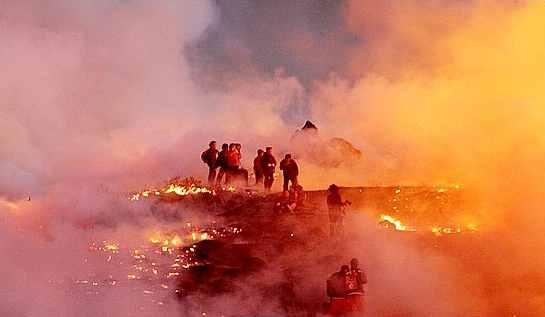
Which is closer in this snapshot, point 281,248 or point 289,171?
point 281,248

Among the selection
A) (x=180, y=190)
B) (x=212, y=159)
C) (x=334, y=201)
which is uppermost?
(x=212, y=159)

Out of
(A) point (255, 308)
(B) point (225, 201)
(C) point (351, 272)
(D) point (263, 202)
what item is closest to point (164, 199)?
(B) point (225, 201)

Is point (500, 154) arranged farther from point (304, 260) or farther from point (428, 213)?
point (304, 260)

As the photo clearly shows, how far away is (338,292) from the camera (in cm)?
1117

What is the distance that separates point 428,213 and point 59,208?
877 centimetres

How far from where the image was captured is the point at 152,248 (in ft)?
47.0

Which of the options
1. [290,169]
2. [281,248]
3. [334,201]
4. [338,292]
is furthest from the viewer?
[290,169]

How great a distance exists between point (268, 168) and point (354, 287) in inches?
307

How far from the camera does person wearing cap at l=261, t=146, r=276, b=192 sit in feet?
60.8

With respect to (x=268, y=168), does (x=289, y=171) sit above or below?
below

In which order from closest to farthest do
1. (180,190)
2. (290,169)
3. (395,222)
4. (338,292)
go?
(338,292), (395,222), (290,169), (180,190)

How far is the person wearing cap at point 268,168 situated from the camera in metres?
18.5

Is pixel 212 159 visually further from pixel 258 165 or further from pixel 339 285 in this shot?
pixel 339 285

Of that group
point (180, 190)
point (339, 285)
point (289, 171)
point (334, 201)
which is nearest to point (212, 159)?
point (180, 190)
